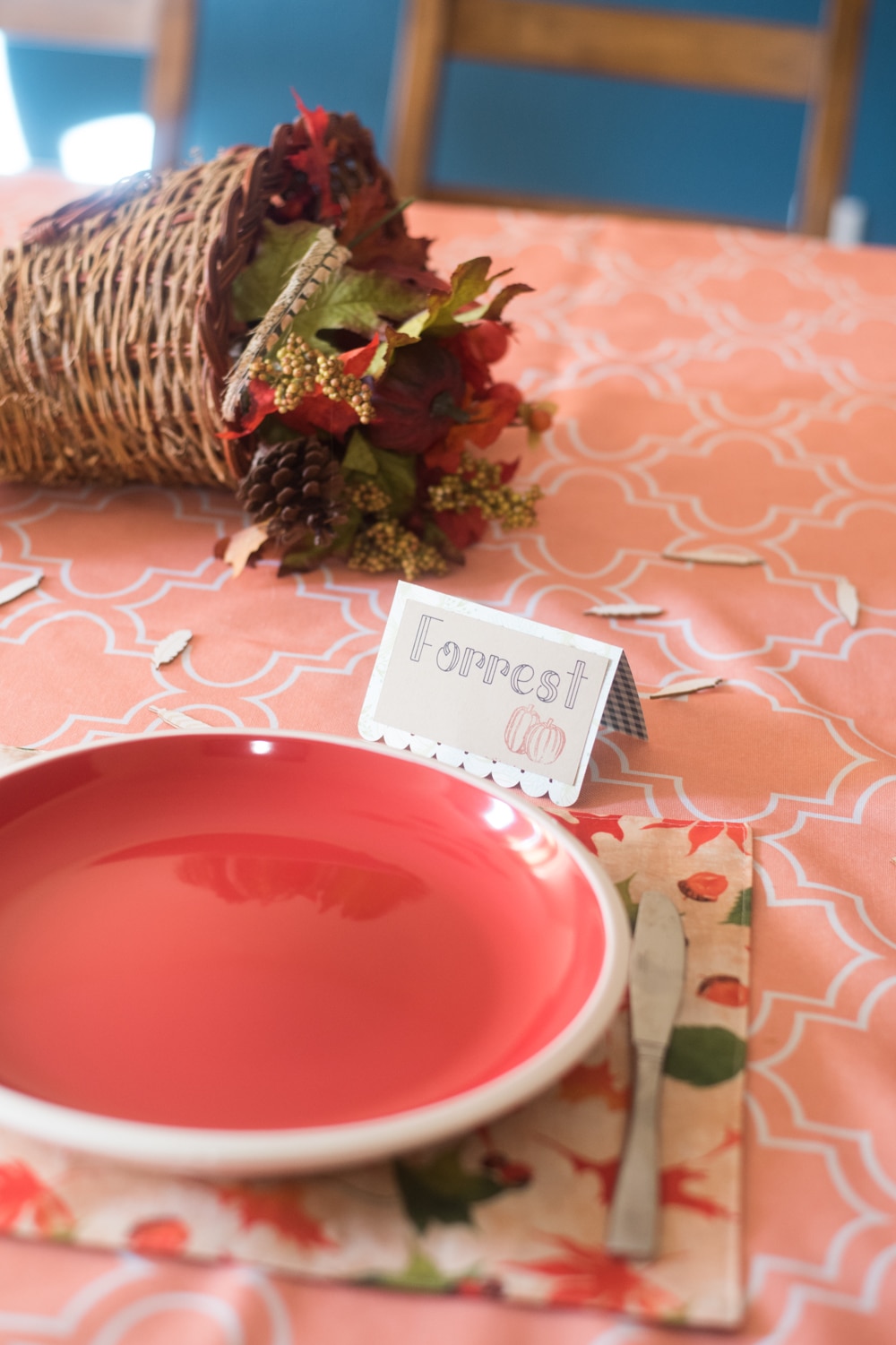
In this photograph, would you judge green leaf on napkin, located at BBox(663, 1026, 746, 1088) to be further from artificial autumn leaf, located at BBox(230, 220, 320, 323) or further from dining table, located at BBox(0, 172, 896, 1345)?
artificial autumn leaf, located at BBox(230, 220, 320, 323)

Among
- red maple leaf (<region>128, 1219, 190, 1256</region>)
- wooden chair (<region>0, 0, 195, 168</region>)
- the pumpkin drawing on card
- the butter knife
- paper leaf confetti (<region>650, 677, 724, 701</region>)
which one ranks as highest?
wooden chair (<region>0, 0, 195, 168</region>)

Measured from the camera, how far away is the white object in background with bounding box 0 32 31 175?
113 inches

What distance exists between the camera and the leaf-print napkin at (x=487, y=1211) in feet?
1.11

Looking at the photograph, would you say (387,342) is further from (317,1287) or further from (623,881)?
(317,1287)

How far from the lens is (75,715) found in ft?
1.98

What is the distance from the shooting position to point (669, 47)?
1727mm

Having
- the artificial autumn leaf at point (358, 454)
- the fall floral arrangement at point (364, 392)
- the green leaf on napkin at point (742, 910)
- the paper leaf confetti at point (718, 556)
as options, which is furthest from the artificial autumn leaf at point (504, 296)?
the green leaf on napkin at point (742, 910)

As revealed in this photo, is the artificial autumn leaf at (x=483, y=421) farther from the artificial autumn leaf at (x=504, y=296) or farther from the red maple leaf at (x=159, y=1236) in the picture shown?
the red maple leaf at (x=159, y=1236)

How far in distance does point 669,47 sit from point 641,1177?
1779 millimetres

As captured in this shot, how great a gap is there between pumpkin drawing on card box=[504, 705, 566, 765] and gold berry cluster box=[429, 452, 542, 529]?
0.22 m

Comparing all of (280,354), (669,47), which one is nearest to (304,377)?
(280,354)

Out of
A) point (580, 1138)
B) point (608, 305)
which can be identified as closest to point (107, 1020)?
point (580, 1138)

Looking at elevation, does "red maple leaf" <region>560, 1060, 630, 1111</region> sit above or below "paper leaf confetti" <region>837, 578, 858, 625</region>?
below

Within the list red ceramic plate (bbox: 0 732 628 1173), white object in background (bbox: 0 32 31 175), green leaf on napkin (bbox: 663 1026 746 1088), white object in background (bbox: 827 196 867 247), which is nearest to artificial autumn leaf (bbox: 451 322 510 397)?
red ceramic plate (bbox: 0 732 628 1173)
